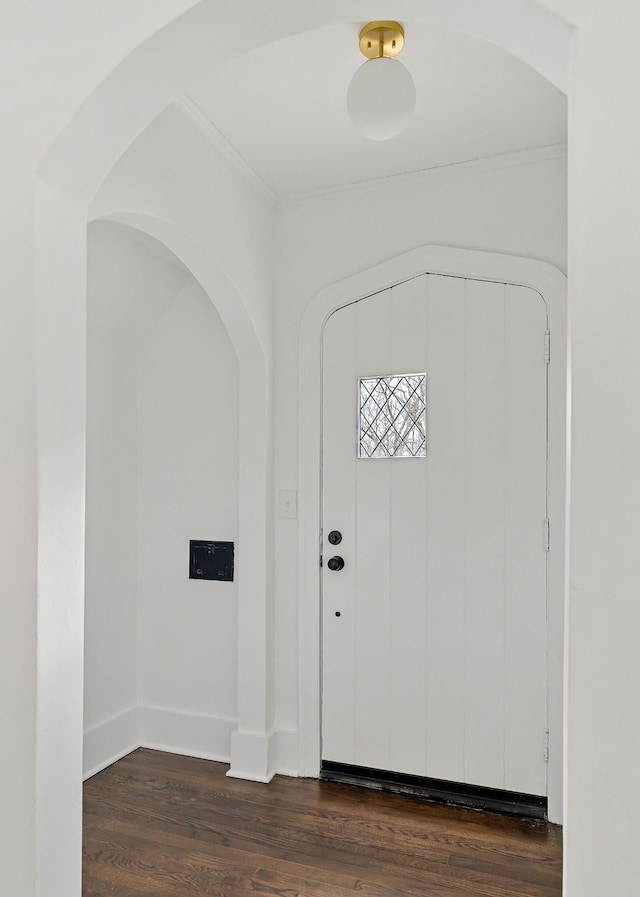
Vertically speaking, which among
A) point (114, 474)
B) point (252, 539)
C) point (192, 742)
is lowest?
point (192, 742)

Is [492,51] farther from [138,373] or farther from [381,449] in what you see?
[138,373]

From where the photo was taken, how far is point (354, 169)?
2.54 metres

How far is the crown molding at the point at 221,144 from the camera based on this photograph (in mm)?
2100

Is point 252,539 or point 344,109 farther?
point 252,539

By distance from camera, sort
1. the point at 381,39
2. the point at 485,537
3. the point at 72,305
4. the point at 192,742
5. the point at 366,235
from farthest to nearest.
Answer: the point at 192,742
the point at 366,235
the point at 485,537
the point at 381,39
the point at 72,305

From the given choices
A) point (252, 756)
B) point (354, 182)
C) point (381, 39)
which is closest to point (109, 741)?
point (252, 756)

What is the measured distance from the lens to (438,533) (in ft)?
8.30

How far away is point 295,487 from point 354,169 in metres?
1.37

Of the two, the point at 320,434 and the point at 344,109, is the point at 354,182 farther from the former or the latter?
the point at 320,434

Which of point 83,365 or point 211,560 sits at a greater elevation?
point 83,365

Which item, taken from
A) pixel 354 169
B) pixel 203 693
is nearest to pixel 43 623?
pixel 203 693

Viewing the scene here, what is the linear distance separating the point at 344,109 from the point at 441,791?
8.58 ft

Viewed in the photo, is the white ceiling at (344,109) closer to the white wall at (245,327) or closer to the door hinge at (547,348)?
the white wall at (245,327)

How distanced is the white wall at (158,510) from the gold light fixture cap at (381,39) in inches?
52.6
